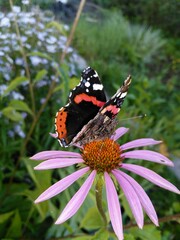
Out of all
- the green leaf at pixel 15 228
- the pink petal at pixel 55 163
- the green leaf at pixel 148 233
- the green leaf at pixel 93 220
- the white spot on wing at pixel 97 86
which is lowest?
the green leaf at pixel 15 228

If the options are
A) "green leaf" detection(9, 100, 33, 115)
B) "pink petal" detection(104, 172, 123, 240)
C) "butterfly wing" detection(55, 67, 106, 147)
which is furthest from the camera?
"green leaf" detection(9, 100, 33, 115)

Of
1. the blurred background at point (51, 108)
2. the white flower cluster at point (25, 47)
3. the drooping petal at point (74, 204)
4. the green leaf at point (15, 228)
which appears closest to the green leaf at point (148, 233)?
the blurred background at point (51, 108)

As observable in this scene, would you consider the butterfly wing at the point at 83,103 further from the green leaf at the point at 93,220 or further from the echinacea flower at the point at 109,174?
the green leaf at the point at 93,220

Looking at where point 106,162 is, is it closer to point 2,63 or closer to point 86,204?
point 86,204

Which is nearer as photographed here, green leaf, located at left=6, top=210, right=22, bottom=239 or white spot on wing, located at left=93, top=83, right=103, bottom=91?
white spot on wing, located at left=93, top=83, right=103, bottom=91

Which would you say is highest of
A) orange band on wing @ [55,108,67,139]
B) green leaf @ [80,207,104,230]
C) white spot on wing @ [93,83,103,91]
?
white spot on wing @ [93,83,103,91]

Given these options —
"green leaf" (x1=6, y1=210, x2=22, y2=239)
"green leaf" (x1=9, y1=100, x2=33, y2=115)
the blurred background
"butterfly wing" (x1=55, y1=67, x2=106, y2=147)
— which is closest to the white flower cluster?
the blurred background

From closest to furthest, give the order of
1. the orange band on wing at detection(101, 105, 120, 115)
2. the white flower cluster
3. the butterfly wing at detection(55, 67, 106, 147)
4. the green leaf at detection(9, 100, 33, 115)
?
the orange band on wing at detection(101, 105, 120, 115), the butterfly wing at detection(55, 67, 106, 147), the green leaf at detection(9, 100, 33, 115), the white flower cluster

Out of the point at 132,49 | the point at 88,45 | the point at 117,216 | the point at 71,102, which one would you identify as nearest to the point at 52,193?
the point at 117,216

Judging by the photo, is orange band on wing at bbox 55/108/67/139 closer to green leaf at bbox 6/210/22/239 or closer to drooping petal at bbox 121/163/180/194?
drooping petal at bbox 121/163/180/194
